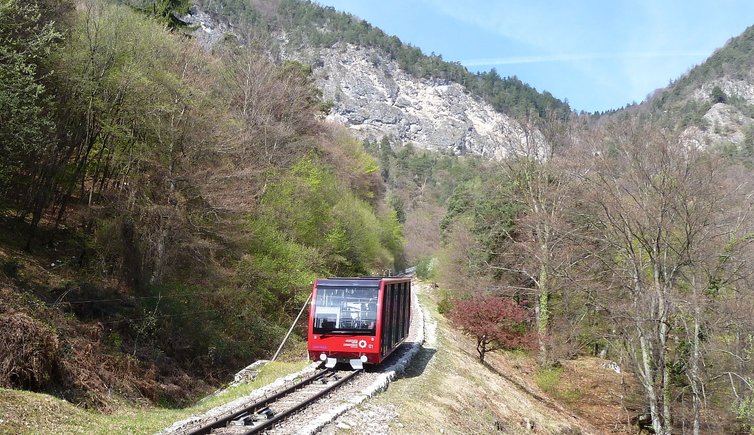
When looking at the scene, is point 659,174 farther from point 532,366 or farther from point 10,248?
point 10,248

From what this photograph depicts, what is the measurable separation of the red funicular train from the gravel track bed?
72 cm

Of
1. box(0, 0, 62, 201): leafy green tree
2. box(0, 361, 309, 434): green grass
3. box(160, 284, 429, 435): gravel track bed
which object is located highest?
box(0, 0, 62, 201): leafy green tree

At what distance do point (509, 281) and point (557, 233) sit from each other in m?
9.18

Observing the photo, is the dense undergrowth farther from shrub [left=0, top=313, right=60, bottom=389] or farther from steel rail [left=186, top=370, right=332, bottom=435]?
steel rail [left=186, top=370, right=332, bottom=435]

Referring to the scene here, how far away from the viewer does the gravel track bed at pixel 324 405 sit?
9977 mm

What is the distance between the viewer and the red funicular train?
51.5 ft

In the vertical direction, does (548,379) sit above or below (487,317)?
below

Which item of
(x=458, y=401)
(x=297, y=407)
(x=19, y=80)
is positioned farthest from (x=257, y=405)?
(x=19, y=80)

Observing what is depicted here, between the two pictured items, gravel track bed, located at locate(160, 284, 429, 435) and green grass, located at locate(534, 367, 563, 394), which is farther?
green grass, located at locate(534, 367, 563, 394)

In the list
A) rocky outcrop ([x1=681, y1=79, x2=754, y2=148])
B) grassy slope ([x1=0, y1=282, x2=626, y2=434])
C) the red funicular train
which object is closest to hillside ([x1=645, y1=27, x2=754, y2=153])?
rocky outcrop ([x1=681, y1=79, x2=754, y2=148])

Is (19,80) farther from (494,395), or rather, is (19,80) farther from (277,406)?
(494,395)

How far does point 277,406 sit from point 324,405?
3.48ft

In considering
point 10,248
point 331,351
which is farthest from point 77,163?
point 331,351

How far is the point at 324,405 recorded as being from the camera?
12.2m
